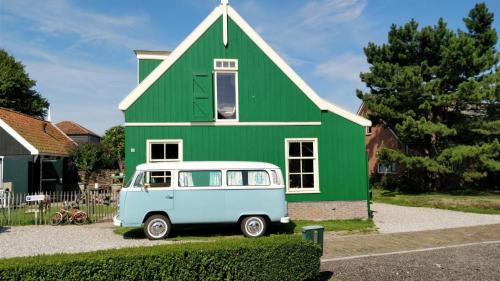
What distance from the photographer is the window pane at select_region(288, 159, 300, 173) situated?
51.2 feet

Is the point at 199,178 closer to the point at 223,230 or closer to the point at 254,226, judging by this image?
the point at 254,226

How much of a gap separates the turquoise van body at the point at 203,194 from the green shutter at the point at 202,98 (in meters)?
3.52

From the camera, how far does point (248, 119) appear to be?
50.6ft

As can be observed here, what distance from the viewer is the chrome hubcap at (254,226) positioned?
11.9 m

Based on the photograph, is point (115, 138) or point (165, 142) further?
point (115, 138)

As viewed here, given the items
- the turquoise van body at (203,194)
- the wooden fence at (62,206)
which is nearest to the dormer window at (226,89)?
the turquoise van body at (203,194)

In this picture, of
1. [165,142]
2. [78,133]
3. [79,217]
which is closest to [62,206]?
[79,217]

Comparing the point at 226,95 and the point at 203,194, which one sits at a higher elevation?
the point at 226,95

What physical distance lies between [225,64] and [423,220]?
990cm

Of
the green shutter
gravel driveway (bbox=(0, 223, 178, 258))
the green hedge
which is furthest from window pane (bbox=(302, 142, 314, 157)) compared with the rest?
the green hedge

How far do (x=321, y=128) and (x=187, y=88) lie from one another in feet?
17.5

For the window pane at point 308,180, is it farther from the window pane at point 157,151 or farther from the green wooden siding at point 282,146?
the window pane at point 157,151

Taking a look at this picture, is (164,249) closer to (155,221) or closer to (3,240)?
(155,221)

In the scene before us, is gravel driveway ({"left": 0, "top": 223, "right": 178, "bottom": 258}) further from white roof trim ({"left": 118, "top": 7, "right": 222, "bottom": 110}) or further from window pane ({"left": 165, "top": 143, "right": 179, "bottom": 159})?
white roof trim ({"left": 118, "top": 7, "right": 222, "bottom": 110})
